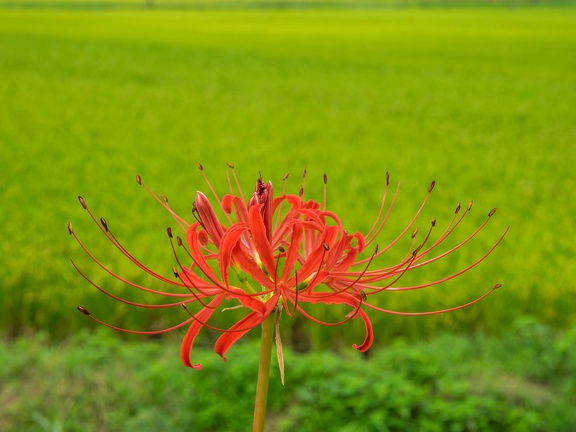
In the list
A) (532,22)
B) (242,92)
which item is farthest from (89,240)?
(532,22)

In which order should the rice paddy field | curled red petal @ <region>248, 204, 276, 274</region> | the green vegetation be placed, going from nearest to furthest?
curled red petal @ <region>248, 204, 276, 274</region> → the rice paddy field → the green vegetation

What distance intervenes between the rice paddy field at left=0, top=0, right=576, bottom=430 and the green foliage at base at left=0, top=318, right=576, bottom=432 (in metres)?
0.12

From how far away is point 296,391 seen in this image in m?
2.84

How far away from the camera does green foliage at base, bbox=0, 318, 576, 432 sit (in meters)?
2.71

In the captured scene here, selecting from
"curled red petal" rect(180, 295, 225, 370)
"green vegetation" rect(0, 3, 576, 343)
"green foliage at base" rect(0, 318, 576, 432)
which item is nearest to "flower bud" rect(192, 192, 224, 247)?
"curled red petal" rect(180, 295, 225, 370)

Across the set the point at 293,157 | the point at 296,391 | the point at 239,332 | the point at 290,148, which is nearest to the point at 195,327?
the point at 239,332

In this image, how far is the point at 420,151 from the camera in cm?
741

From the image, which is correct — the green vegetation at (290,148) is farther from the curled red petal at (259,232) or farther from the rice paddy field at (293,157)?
the curled red petal at (259,232)

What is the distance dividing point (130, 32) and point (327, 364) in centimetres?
1978

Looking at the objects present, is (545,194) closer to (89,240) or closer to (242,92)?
(89,240)

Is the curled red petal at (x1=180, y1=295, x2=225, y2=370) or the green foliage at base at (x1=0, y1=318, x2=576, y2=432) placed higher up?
the curled red petal at (x1=180, y1=295, x2=225, y2=370)

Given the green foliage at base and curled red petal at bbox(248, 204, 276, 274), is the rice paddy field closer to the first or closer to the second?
the green foliage at base

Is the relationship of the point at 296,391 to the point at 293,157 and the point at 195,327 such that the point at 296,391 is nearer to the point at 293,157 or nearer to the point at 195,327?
the point at 195,327

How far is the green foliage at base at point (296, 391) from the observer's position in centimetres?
271
